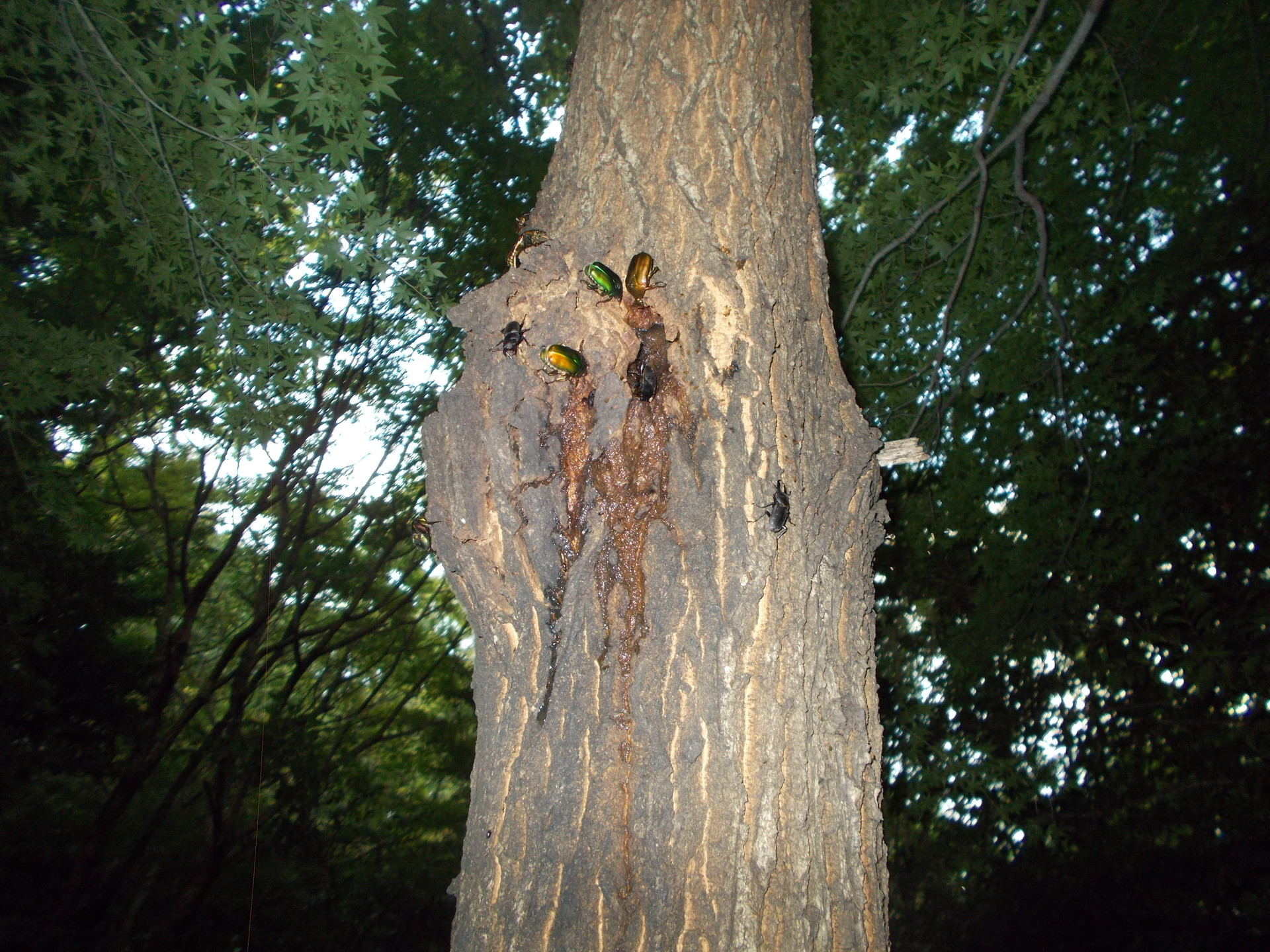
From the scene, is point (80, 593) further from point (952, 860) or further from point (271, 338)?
point (952, 860)

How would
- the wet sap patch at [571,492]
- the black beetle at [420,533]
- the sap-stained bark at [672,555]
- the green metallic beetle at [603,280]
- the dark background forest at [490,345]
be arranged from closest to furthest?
the sap-stained bark at [672,555] < the wet sap patch at [571,492] < the green metallic beetle at [603,280] < the black beetle at [420,533] < the dark background forest at [490,345]

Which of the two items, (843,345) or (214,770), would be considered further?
(214,770)

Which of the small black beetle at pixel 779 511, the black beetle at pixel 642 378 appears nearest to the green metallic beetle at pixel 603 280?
the black beetle at pixel 642 378

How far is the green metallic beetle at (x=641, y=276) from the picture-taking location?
1.23 meters

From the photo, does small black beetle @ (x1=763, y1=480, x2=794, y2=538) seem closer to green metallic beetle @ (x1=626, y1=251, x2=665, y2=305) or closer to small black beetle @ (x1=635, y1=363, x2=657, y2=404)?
small black beetle @ (x1=635, y1=363, x2=657, y2=404)

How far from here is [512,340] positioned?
123cm

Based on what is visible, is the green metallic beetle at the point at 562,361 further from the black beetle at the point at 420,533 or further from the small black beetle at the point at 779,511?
the black beetle at the point at 420,533

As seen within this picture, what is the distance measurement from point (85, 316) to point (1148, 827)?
34.8 feet

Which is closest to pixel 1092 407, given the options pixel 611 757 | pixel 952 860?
pixel 952 860

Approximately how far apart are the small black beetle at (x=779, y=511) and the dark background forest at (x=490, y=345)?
6.47 ft

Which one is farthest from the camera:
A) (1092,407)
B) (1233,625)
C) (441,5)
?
(441,5)

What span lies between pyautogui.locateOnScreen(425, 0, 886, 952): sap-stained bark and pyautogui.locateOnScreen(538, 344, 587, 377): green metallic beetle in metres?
0.03

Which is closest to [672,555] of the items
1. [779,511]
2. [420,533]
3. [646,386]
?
[779,511]

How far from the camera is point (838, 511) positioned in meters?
1.24
